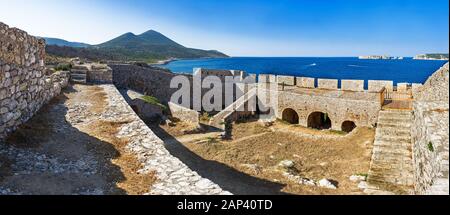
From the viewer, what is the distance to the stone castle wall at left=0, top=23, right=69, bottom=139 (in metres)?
7.51

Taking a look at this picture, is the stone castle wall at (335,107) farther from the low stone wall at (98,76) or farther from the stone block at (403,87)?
the low stone wall at (98,76)

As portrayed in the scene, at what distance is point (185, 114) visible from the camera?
21.7 m

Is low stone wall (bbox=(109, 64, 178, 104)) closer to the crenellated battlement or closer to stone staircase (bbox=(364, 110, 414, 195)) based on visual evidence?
the crenellated battlement

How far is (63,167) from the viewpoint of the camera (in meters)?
6.86

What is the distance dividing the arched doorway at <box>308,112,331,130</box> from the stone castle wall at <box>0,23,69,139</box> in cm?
1563

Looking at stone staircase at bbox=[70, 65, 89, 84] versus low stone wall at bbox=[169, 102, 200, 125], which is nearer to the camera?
stone staircase at bbox=[70, 65, 89, 84]

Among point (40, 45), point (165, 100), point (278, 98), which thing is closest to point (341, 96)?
point (278, 98)

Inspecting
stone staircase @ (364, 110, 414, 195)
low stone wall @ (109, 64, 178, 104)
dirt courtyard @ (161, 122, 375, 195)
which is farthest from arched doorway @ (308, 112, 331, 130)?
low stone wall @ (109, 64, 178, 104)

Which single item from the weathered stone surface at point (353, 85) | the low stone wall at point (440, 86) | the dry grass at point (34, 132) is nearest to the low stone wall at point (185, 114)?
the weathered stone surface at point (353, 85)

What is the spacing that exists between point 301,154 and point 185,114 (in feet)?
25.1

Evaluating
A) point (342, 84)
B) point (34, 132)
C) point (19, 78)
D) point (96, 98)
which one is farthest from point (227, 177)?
point (342, 84)
